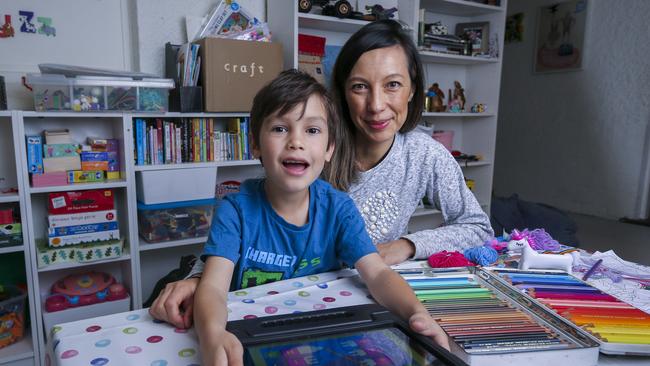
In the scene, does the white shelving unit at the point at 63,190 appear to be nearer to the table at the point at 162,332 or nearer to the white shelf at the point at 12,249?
the white shelf at the point at 12,249

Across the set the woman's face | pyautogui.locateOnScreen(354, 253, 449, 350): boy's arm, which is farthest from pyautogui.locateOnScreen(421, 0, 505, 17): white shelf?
pyautogui.locateOnScreen(354, 253, 449, 350): boy's arm

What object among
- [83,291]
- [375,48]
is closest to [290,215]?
[375,48]

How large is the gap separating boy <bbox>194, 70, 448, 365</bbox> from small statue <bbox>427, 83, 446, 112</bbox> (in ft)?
7.07

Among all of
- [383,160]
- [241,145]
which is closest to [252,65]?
[241,145]

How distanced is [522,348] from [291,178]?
0.48 m

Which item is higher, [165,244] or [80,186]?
[80,186]

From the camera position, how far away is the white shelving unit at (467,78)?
9.19ft

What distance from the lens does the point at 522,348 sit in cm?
59

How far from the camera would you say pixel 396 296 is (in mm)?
715

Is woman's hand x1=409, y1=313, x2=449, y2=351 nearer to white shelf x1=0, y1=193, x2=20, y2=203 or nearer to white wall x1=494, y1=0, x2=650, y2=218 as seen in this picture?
white shelf x1=0, y1=193, x2=20, y2=203

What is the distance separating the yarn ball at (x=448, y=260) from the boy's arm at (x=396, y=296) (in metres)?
0.16

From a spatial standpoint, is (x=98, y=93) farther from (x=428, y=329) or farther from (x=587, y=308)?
(x=587, y=308)

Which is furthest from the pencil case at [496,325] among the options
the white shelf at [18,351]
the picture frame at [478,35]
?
the picture frame at [478,35]

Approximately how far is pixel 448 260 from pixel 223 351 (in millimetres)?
568
